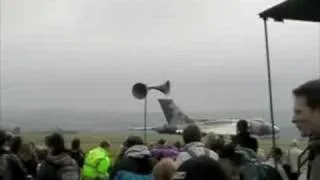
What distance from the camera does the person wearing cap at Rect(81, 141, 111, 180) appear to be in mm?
13383

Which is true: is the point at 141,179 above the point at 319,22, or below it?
below

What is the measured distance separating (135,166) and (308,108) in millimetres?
Answer: 4996

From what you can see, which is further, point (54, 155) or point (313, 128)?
point (54, 155)

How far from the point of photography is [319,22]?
6.52 meters

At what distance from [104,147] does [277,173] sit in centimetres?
845

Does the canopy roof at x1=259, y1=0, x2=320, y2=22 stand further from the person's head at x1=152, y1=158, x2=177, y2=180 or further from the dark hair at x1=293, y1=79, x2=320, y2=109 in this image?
the dark hair at x1=293, y1=79, x2=320, y2=109

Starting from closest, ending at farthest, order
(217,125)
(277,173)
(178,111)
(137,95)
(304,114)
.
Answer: (304,114) < (277,173) < (137,95) < (217,125) < (178,111)

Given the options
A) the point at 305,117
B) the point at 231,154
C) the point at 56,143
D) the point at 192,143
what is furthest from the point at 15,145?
the point at 305,117

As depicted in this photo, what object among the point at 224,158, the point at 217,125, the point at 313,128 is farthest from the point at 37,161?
the point at 217,125

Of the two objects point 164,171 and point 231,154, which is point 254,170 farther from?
point 231,154

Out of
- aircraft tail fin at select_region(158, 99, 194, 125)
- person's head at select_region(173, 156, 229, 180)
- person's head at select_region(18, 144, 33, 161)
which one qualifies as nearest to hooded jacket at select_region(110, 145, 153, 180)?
person's head at select_region(18, 144, 33, 161)

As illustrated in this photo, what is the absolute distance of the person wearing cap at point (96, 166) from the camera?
527 inches

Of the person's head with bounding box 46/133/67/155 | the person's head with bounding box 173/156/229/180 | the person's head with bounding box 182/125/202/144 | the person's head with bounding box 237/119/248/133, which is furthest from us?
the person's head with bounding box 46/133/67/155

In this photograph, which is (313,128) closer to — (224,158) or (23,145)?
(224,158)
